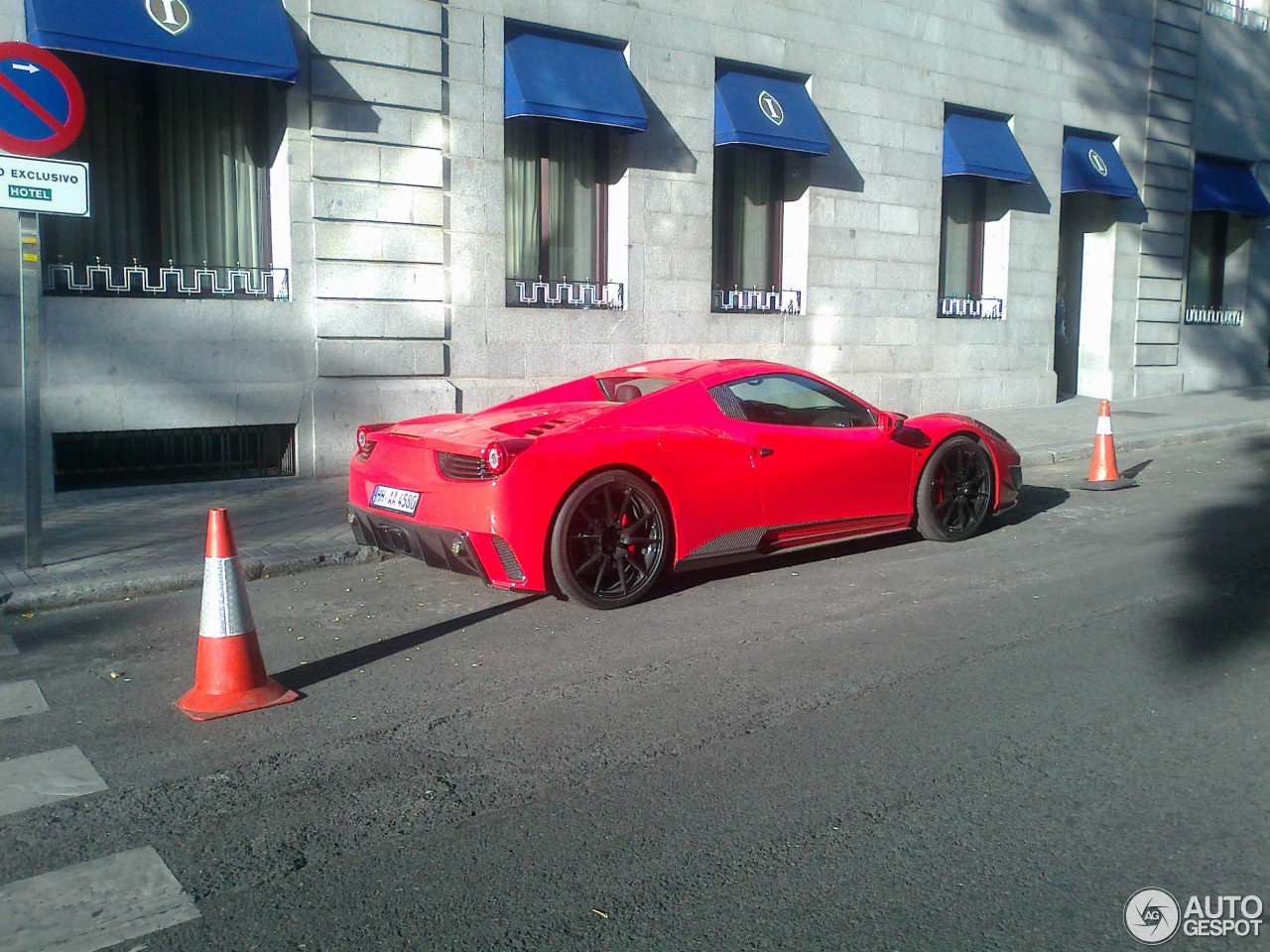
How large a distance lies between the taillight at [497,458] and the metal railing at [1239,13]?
1942cm

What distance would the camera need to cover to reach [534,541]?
6.27m

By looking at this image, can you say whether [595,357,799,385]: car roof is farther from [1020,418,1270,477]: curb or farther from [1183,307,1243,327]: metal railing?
[1183,307,1243,327]: metal railing

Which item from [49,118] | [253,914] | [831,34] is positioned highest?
[831,34]

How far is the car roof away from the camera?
735 centimetres

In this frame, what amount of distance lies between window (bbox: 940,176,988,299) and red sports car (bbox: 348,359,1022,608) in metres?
9.75

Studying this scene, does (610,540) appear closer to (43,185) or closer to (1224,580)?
(1224,580)

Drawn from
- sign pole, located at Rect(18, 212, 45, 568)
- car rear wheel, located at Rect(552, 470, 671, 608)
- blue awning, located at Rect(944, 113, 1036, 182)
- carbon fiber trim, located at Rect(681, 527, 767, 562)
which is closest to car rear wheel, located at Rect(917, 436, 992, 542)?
carbon fiber trim, located at Rect(681, 527, 767, 562)

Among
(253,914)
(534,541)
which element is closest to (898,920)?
(253,914)

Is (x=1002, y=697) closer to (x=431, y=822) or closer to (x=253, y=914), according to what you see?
(x=431, y=822)

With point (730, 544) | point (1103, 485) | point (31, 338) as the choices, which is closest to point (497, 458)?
point (730, 544)

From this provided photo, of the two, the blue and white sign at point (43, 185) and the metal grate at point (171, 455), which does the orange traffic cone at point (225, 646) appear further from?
the metal grate at point (171, 455)

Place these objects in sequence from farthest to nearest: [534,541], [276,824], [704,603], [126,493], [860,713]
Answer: [126,493], [704,603], [534,541], [860,713], [276,824]

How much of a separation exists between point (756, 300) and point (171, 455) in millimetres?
7307

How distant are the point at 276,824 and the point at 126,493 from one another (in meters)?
7.02
